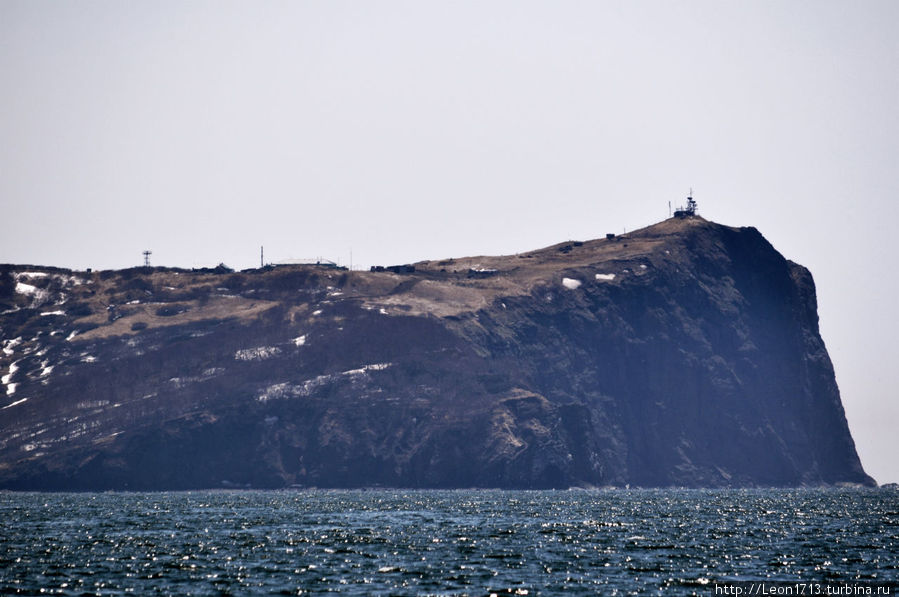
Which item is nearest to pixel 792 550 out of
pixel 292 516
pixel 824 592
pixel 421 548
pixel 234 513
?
pixel 824 592

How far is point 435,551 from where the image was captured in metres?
77.8

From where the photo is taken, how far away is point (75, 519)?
4604 inches

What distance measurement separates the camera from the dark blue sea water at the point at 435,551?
59906 mm

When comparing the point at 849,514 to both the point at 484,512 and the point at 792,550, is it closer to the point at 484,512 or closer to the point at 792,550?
the point at 484,512

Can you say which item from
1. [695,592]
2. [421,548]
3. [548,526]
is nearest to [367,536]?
[421,548]

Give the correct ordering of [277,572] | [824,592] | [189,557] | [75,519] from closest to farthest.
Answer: [824,592] → [277,572] → [189,557] → [75,519]

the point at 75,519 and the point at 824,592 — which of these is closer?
the point at 824,592

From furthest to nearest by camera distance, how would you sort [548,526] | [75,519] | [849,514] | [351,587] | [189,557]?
[849,514], [75,519], [548,526], [189,557], [351,587]

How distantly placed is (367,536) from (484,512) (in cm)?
3867

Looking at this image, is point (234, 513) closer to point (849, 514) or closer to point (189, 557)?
point (189, 557)

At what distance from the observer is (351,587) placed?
5909cm

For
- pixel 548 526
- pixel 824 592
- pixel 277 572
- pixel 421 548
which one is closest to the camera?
pixel 824 592

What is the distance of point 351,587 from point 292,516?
212 ft

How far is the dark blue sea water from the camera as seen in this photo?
2359 inches
